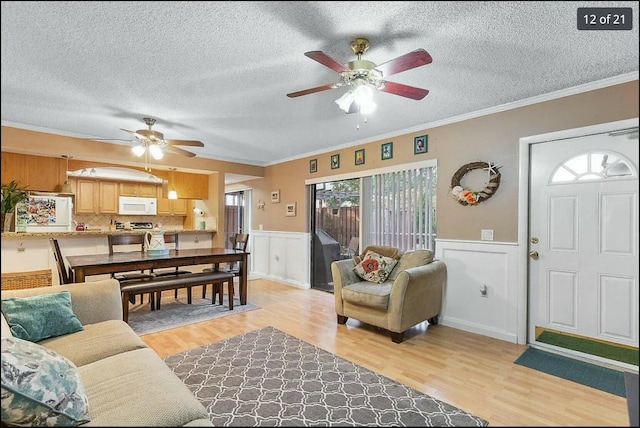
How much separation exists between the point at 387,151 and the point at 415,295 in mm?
1914

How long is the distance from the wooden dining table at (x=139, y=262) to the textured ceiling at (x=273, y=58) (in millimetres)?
1319

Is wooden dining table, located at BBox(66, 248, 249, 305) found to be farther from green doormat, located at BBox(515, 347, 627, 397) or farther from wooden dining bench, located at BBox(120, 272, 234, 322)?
green doormat, located at BBox(515, 347, 627, 397)

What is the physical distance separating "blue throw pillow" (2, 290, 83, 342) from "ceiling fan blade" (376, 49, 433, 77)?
240 centimetres

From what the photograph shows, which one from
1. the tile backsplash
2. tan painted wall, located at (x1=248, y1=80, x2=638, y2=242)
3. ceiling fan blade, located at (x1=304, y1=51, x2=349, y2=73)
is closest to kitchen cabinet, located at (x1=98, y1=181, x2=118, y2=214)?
the tile backsplash

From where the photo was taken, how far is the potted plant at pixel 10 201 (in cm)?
73

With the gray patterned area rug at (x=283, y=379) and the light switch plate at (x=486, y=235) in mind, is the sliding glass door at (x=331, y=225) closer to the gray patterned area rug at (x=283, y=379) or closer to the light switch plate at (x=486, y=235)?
the light switch plate at (x=486, y=235)

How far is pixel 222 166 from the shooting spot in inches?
218

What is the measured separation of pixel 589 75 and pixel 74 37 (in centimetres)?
344

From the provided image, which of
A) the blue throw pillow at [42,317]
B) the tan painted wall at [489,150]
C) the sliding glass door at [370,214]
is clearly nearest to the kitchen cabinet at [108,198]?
the sliding glass door at [370,214]

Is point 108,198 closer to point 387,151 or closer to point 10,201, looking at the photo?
point 387,151

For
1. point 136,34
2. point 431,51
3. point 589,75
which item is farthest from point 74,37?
point 589,75

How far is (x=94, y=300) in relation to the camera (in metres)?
2.22

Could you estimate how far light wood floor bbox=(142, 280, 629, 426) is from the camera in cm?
58

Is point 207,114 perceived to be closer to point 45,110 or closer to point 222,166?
point 45,110
